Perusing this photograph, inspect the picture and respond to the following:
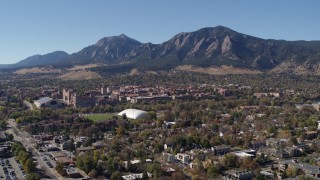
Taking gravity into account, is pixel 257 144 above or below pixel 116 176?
below

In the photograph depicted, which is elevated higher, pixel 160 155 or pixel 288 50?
pixel 288 50

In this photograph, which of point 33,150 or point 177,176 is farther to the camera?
point 33,150

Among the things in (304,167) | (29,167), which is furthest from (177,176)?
(29,167)

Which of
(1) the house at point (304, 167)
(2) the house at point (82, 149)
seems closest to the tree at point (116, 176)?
(2) the house at point (82, 149)

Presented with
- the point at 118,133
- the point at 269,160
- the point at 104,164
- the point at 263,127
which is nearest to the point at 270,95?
the point at 263,127

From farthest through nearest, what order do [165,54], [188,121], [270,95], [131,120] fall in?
[165,54] → [270,95] → [131,120] → [188,121]

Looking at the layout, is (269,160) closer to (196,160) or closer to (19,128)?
(196,160)

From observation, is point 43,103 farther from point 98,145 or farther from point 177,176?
point 177,176
